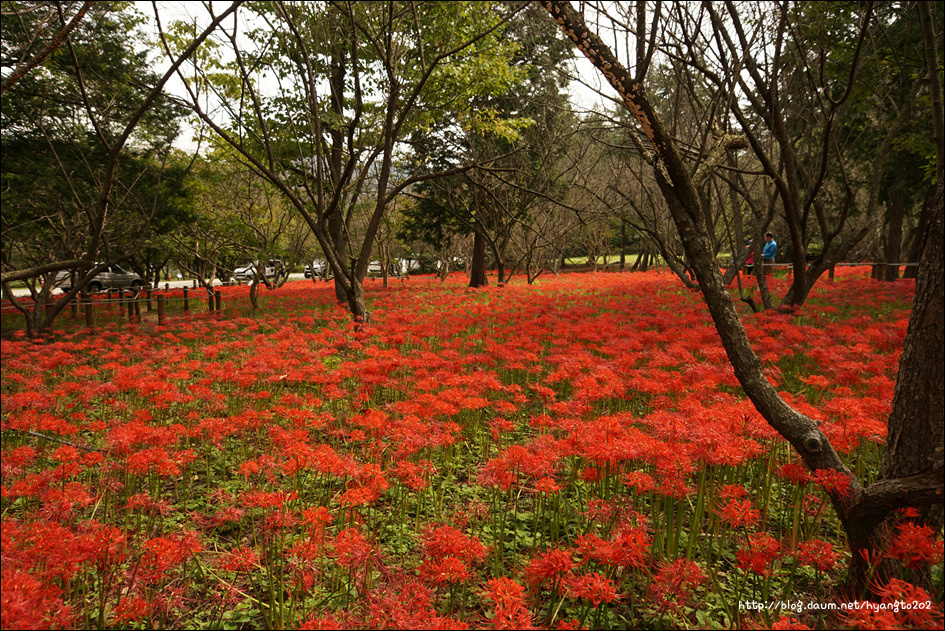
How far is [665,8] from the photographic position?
4879 millimetres

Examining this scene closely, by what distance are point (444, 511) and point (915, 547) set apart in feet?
7.83

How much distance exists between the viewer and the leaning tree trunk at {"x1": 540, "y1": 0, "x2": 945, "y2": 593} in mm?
1846

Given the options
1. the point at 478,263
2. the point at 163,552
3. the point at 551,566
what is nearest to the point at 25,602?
the point at 163,552

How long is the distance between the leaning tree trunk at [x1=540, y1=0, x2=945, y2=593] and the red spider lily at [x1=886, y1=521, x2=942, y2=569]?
0.10m

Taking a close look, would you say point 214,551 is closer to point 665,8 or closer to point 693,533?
point 693,533

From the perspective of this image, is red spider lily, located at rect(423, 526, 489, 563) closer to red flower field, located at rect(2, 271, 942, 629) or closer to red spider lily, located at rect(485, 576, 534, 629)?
red flower field, located at rect(2, 271, 942, 629)

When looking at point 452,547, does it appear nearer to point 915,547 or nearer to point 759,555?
point 759,555

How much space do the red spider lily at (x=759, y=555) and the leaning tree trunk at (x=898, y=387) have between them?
415mm

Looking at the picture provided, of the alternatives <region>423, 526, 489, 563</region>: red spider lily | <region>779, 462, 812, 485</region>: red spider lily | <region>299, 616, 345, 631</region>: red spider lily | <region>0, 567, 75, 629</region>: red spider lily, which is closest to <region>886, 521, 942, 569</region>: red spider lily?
<region>779, 462, 812, 485</region>: red spider lily

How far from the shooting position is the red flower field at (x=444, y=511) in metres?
1.86

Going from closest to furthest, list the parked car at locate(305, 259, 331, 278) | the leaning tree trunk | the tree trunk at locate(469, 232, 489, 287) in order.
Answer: the leaning tree trunk → the tree trunk at locate(469, 232, 489, 287) → the parked car at locate(305, 259, 331, 278)

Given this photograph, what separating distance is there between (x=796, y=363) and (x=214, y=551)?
20.1ft

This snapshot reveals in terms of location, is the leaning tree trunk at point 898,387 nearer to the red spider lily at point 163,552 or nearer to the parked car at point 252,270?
the red spider lily at point 163,552

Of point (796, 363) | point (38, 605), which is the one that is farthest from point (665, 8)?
point (38, 605)
